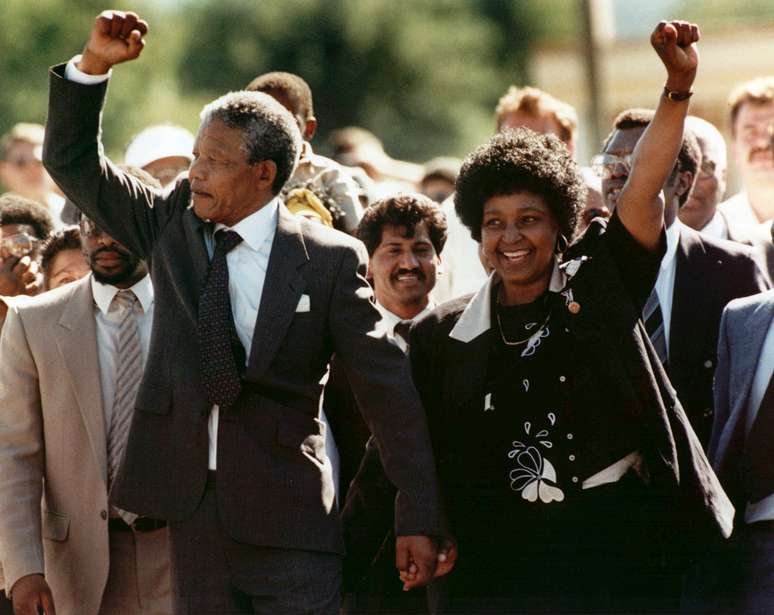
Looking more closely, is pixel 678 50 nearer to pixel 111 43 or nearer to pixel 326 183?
pixel 111 43

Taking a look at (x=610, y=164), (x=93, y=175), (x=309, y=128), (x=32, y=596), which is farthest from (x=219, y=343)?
(x=309, y=128)

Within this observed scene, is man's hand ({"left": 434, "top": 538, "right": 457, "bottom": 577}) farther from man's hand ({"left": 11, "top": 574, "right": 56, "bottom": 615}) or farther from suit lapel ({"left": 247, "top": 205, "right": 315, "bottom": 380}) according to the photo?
man's hand ({"left": 11, "top": 574, "right": 56, "bottom": 615})

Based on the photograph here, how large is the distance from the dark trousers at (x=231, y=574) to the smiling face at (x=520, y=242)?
1.19m

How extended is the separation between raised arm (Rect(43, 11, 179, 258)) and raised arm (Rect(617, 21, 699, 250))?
162cm

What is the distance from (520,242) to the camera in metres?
6.02

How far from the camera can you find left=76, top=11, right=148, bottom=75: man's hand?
221 inches

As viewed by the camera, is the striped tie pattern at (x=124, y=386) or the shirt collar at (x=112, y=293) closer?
the striped tie pattern at (x=124, y=386)

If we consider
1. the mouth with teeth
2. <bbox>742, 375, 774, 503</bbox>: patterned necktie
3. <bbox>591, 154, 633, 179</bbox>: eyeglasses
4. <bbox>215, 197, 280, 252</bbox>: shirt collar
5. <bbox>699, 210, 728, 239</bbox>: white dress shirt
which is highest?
<bbox>591, 154, 633, 179</bbox>: eyeglasses

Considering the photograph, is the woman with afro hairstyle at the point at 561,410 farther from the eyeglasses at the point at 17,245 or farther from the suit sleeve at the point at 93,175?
the eyeglasses at the point at 17,245

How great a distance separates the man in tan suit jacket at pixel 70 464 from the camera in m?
6.36

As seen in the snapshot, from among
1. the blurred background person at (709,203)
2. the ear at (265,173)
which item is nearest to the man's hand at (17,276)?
the ear at (265,173)

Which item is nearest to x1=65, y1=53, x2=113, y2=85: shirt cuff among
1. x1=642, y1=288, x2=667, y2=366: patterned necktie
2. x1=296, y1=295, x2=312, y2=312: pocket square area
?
x1=296, y1=295, x2=312, y2=312: pocket square area

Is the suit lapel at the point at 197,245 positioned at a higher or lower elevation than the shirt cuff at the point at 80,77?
lower

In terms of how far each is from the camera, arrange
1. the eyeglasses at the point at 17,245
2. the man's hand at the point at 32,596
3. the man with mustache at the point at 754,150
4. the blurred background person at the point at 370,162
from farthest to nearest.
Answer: the blurred background person at the point at 370,162 → the man with mustache at the point at 754,150 → the eyeglasses at the point at 17,245 → the man's hand at the point at 32,596
